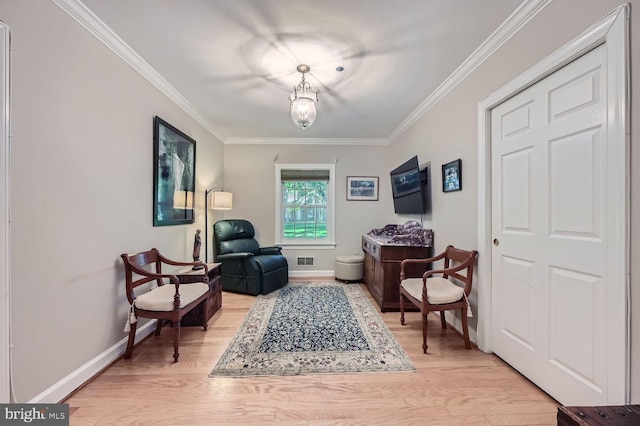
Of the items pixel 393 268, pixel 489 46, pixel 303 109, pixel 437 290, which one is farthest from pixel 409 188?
pixel 303 109

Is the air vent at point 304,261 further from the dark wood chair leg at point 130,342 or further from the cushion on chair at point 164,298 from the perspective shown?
the dark wood chair leg at point 130,342

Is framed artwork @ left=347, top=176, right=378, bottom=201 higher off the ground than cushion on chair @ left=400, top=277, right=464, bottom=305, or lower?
higher

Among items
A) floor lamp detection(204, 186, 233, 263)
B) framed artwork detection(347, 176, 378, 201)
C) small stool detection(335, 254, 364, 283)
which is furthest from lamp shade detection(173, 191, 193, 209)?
framed artwork detection(347, 176, 378, 201)

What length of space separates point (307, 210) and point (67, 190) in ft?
11.3

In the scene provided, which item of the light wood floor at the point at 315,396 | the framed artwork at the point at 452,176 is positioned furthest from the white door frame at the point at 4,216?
the framed artwork at the point at 452,176

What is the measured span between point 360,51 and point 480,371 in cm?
268

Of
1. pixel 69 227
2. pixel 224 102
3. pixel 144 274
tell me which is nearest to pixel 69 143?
pixel 69 227

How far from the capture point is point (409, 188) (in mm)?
3488

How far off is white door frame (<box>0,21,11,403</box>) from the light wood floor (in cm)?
51

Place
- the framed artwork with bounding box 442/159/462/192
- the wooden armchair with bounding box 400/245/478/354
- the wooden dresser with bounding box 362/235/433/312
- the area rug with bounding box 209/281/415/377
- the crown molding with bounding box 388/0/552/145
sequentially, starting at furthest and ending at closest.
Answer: the wooden dresser with bounding box 362/235/433/312 < the framed artwork with bounding box 442/159/462/192 < the wooden armchair with bounding box 400/245/478/354 < the area rug with bounding box 209/281/415/377 < the crown molding with bounding box 388/0/552/145

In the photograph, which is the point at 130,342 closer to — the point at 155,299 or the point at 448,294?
the point at 155,299

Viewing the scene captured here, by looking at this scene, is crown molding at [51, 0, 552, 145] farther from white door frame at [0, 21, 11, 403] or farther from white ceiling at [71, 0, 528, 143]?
white door frame at [0, 21, 11, 403]

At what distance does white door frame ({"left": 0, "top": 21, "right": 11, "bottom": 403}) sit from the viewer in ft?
3.94

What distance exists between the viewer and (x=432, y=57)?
2195 millimetres
